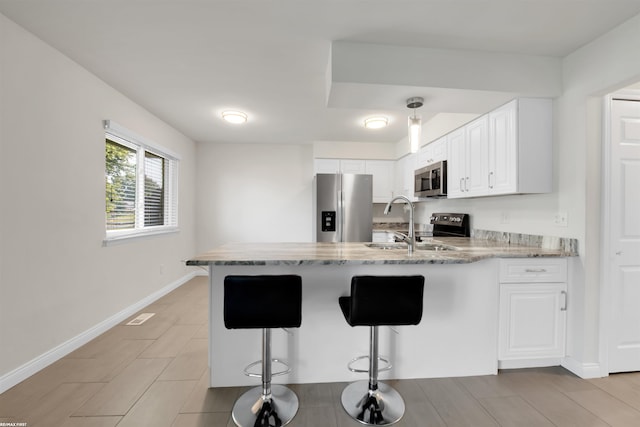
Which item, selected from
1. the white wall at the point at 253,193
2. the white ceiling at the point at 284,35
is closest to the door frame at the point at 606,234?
the white ceiling at the point at 284,35

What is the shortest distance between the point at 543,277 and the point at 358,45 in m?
2.15

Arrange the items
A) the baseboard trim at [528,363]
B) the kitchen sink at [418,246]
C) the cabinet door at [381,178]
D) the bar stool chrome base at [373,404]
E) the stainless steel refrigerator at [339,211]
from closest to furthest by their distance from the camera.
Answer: the bar stool chrome base at [373,404] → the baseboard trim at [528,363] → the kitchen sink at [418,246] → the stainless steel refrigerator at [339,211] → the cabinet door at [381,178]

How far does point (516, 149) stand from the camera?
230 cm

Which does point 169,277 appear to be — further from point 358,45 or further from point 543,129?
point 543,129

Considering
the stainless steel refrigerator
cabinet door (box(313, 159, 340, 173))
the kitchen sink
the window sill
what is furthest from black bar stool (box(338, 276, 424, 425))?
cabinet door (box(313, 159, 340, 173))

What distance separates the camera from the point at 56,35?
206 centimetres

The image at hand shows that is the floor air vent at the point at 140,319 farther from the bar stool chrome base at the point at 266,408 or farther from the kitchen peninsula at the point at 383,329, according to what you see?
the bar stool chrome base at the point at 266,408

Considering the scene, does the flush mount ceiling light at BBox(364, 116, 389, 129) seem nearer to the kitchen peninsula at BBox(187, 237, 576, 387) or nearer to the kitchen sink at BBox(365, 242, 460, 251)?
the kitchen sink at BBox(365, 242, 460, 251)

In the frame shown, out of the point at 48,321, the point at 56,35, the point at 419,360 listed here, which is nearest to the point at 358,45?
the point at 56,35

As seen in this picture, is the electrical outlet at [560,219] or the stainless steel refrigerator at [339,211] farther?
the stainless steel refrigerator at [339,211]

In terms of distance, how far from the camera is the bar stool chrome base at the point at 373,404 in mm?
1646

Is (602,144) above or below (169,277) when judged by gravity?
above

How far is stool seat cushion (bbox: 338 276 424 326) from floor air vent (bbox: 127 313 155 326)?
2548 millimetres

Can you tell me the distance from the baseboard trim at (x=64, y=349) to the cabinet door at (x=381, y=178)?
359 centimetres
